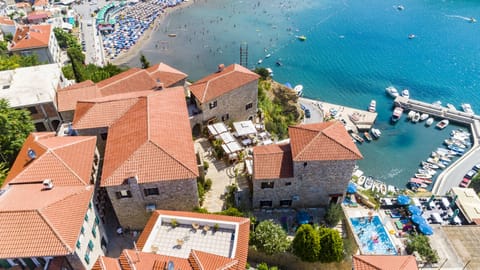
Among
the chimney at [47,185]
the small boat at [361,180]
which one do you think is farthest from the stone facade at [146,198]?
the small boat at [361,180]

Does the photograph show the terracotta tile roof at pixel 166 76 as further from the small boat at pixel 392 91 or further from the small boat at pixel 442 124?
the small boat at pixel 442 124

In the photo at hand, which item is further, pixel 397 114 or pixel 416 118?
pixel 397 114

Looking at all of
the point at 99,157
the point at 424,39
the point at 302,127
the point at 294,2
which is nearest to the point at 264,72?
the point at 302,127

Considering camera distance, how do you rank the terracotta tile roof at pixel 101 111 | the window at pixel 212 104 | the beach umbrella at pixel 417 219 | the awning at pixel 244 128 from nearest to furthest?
the terracotta tile roof at pixel 101 111 → the beach umbrella at pixel 417 219 → the awning at pixel 244 128 → the window at pixel 212 104

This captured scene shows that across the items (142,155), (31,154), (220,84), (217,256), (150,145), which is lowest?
(217,256)

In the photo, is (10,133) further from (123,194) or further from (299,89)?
(299,89)

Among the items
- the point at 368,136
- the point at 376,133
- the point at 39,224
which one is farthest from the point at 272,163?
the point at 376,133

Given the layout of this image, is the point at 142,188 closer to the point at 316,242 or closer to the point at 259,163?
the point at 259,163
